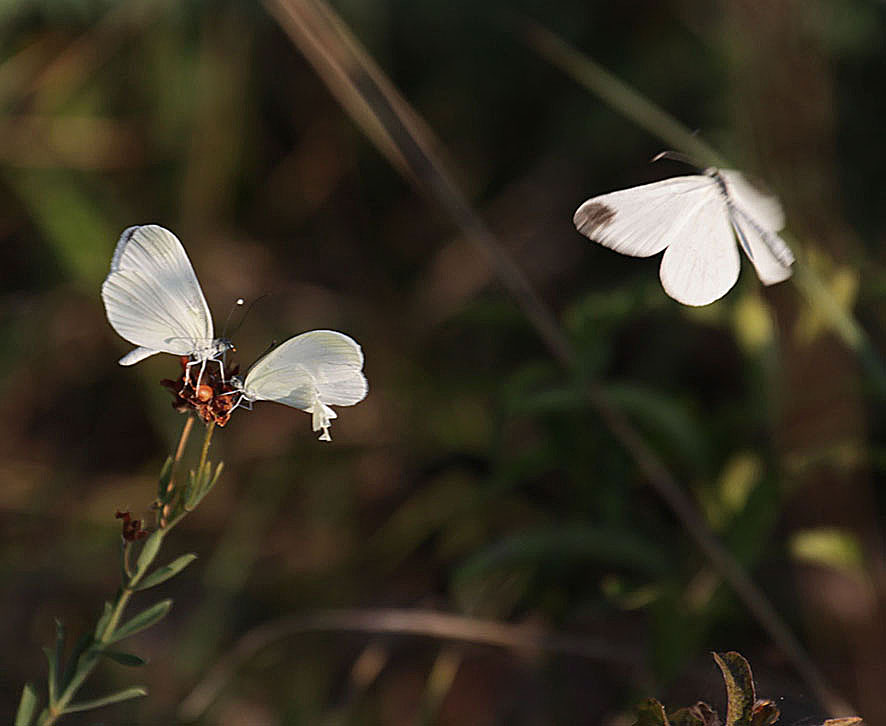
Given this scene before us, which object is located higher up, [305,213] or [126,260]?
[305,213]

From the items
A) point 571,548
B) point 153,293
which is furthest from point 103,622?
point 571,548

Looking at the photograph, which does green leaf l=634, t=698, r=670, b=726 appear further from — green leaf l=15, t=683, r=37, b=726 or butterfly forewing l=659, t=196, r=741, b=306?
green leaf l=15, t=683, r=37, b=726

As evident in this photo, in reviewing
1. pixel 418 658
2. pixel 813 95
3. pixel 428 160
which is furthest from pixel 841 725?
pixel 813 95

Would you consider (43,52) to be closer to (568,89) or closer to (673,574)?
(568,89)

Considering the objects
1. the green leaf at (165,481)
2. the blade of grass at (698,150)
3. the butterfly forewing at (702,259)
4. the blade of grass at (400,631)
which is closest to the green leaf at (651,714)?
the butterfly forewing at (702,259)

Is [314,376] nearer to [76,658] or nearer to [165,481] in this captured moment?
[165,481]

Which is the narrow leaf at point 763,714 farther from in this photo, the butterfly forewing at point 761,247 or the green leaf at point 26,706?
the green leaf at point 26,706
